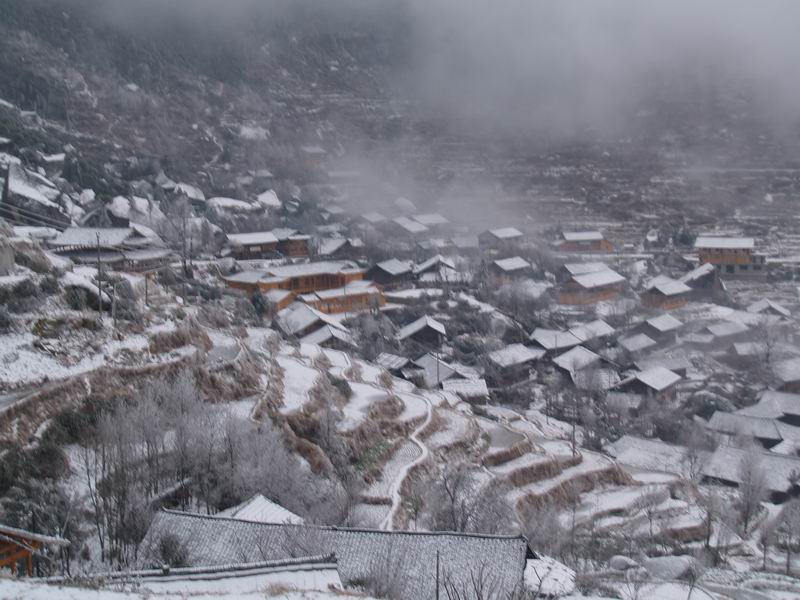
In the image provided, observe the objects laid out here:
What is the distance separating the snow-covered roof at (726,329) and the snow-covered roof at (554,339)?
19.3 feet

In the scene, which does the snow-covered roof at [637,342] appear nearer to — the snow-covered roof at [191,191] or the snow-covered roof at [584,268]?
the snow-covered roof at [584,268]

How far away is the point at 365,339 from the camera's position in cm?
3056

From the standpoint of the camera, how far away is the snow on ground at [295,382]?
711 inches

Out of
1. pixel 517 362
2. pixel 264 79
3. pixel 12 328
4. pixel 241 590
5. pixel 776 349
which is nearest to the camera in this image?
pixel 241 590

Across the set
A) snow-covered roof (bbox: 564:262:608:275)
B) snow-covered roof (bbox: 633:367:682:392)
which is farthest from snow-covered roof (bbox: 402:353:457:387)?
snow-covered roof (bbox: 564:262:608:275)

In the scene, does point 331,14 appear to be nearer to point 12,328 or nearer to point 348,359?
point 348,359

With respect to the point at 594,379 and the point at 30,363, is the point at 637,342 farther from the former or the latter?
the point at 30,363

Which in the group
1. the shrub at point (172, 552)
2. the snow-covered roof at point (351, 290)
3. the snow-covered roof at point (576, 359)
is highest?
the snow-covered roof at point (351, 290)

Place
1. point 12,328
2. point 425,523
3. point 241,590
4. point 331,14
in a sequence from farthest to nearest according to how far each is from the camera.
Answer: point 331,14
point 12,328
point 425,523
point 241,590

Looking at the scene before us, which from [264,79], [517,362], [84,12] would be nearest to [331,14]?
[264,79]

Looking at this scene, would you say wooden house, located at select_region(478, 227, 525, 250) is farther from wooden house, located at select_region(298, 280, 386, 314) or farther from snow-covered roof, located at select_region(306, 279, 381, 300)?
wooden house, located at select_region(298, 280, 386, 314)

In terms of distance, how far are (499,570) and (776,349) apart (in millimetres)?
25384

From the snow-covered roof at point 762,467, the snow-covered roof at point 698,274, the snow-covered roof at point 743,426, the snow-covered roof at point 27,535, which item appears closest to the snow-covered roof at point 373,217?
the snow-covered roof at point 698,274

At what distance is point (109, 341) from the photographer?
16875 millimetres
